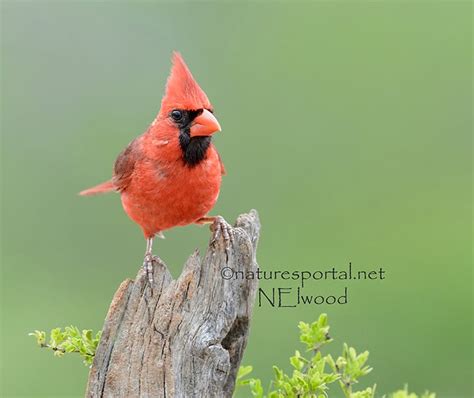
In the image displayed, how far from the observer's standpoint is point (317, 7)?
17.8 ft

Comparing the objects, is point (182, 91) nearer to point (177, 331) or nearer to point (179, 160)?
point (179, 160)

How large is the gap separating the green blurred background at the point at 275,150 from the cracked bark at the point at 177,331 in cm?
167

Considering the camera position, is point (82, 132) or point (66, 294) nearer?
point (66, 294)

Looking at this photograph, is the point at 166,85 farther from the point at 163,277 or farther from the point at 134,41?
the point at 134,41

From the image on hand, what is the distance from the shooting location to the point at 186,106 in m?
2.37

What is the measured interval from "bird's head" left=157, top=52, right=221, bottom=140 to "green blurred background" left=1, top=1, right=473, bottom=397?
1386 millimetres

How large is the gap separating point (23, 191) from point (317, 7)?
2141mm

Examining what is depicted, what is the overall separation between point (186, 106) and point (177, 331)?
67 cm

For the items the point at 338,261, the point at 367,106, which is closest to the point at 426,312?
the point at 338,261

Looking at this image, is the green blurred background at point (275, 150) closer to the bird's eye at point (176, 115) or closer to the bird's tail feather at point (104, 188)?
the bird's tail feather at point (104, 188)

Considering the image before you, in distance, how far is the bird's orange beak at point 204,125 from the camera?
2.33 m

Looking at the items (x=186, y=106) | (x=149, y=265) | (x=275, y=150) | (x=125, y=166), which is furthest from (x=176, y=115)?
(x=275, y=150)

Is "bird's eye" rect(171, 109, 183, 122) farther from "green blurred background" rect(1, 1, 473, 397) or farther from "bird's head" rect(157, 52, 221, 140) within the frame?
"green blurred background" rect(1, 1, 473, 397)

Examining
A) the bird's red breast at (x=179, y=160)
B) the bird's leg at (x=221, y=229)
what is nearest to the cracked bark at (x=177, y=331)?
the bird's leg at (x=221, y=229)
